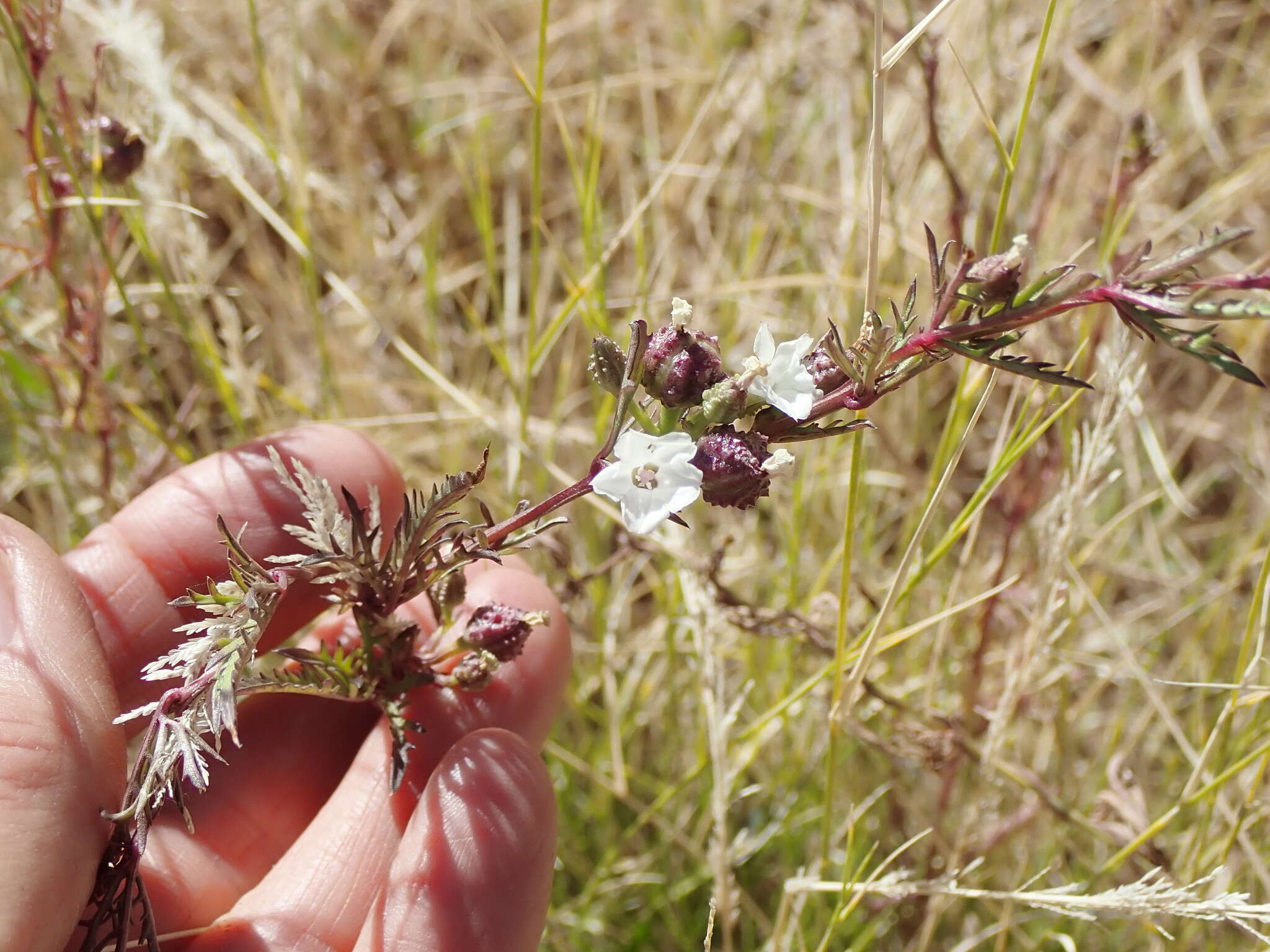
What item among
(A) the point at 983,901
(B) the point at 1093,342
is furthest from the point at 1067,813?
(B) the point at 1093,342

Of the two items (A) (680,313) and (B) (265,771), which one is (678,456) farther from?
(B) (265,771)

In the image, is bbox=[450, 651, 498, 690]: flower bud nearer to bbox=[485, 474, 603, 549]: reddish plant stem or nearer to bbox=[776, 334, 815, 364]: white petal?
bbox=[485, 474, 603, 549]: reddish plant stem

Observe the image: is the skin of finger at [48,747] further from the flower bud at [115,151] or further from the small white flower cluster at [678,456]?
the small white flower cluster at [678,456]

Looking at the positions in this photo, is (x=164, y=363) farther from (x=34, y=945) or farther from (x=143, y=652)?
(x=34, y=945)

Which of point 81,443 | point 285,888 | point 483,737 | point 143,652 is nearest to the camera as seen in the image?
point 483,737

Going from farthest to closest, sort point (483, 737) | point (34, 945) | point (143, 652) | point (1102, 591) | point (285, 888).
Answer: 1. point (1102, 591)
2. point (143, 652)
3. point (285, 888)
4. point (483, 737)
5. point (34, 945)

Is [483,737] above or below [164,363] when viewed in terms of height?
below

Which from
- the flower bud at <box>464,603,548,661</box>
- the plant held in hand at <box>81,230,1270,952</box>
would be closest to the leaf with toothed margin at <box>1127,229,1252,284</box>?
the plant held in hand at <box>81,230,1270,952</box>
